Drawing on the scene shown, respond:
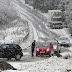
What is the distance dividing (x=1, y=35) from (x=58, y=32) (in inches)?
515

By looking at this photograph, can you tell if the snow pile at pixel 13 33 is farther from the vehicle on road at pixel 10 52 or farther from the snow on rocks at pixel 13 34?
the vehicle on road at pixel 10 52

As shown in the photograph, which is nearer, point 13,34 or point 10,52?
point 10,52

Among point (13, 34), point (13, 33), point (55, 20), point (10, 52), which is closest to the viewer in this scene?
point (10, 52)

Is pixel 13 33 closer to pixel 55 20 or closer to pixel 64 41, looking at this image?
pixel 55 20

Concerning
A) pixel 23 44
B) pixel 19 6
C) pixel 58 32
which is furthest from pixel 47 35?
pixel 19 6

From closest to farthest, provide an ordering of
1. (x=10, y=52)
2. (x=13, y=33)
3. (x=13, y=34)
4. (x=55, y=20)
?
(x=10, y=52) → (x=55, y=20) → (x=13, y=34) → (x=13, y=33)

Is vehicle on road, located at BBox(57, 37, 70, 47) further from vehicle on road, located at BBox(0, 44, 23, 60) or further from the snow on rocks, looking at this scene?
the snow on rocks

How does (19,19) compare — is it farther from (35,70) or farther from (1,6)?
(35,70)

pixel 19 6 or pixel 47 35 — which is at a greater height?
pixel 19 6

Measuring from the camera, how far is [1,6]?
266 ft

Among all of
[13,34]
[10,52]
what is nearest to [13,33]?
[13,34]

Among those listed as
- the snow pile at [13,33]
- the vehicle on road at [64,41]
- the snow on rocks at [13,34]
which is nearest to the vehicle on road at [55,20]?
the snow pile at [13,33]

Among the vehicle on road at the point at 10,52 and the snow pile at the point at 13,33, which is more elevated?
the snow pile at the point at 13,33

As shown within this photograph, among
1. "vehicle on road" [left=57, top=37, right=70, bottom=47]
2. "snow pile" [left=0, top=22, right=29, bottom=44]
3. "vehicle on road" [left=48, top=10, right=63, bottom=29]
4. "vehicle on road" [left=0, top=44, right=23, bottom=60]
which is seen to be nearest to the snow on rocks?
"snow pile" [left=0, top=22, right=29, bottom=44]
